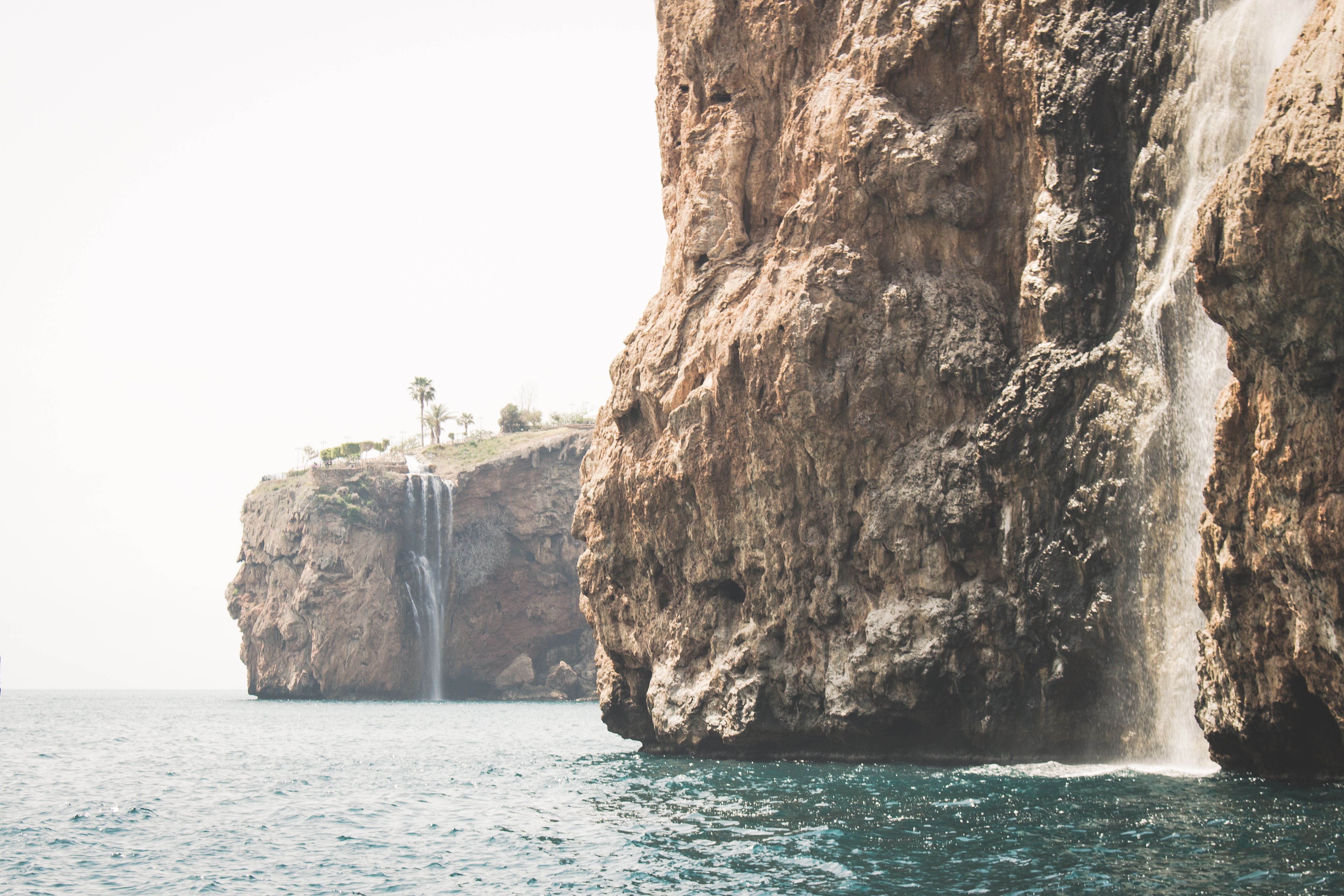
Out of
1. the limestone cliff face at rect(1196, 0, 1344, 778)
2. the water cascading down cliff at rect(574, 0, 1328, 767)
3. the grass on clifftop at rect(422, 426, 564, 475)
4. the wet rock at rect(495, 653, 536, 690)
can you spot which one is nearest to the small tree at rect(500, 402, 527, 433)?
the grass on clifftop at rect(422, 426, 564, 475)

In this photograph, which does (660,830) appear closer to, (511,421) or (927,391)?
(927,391)

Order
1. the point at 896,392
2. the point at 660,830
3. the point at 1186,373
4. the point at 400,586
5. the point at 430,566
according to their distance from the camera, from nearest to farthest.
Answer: the point at 660,830, the point at 1186,373, the point at 896,392, the point at 400,586, the point at 430,566

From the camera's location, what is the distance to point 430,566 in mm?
76188

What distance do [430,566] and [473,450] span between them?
37.5 ft

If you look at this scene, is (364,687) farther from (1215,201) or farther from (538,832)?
(1215,201)

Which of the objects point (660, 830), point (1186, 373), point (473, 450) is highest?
point (473, 450)

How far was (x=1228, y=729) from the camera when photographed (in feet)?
54.1

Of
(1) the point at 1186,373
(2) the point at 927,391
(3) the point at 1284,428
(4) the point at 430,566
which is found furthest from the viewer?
(4) the point at 430,566

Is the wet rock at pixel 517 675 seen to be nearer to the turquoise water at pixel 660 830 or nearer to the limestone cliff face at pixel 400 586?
the limestone cliff face at pixel 400 586

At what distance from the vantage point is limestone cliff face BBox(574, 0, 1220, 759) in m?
20.4

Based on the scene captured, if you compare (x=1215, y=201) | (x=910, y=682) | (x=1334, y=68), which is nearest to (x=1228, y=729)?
(x=910, y=682)

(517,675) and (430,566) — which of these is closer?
(430,566)

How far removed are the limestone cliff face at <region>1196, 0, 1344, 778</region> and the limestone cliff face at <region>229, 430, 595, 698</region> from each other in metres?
63.6

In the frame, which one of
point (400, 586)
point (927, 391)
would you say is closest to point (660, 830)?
point (927, 391)
